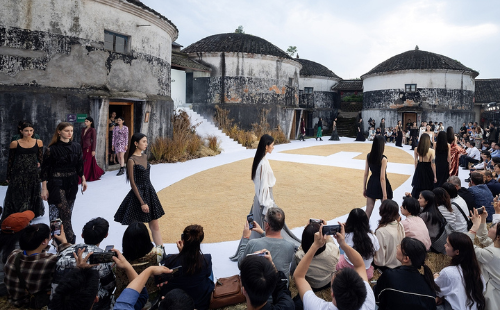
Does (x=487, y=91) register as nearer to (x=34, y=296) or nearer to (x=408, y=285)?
(x=408, y=285)

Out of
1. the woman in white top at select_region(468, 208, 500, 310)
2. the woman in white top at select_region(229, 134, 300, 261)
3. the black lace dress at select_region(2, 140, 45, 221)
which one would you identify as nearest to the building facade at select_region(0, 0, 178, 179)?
the black lace dress at select_region(2, 140, 45, 221)

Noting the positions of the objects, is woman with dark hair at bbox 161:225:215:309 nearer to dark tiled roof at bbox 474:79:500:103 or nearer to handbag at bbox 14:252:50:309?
handbag at bbox 14:252:50:309

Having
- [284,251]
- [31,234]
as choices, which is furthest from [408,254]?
[31,234]

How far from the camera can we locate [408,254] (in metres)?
2.87

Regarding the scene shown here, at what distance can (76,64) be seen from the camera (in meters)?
9.46

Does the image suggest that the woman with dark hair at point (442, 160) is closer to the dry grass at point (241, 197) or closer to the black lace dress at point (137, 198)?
the dry grass at point (241, 197)

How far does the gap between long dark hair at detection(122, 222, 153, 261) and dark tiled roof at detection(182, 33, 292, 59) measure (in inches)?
722

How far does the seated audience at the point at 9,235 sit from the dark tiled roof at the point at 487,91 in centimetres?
3471

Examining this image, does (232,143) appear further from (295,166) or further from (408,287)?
(408,287)

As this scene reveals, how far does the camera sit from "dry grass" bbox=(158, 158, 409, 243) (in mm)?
6127

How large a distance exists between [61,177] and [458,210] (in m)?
5.61

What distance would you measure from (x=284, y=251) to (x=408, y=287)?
1.15 m

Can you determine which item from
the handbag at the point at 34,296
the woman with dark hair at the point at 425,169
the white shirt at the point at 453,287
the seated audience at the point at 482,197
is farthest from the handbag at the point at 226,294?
the woman with dark hair at the point at 425,169

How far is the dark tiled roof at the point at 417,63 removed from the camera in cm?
2609
